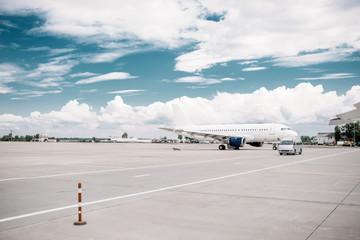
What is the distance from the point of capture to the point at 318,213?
8.59 m

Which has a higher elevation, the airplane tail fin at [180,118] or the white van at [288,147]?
the airplane tail fin at [180,118]

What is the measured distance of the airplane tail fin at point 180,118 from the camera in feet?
231

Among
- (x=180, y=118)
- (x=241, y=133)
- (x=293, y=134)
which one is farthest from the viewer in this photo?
(x=180, y=118)

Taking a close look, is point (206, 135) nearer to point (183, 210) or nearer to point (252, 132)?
point (252, 132)

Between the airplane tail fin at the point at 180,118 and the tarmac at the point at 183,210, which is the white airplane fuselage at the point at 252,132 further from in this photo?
the tarmac at the point at 183,210

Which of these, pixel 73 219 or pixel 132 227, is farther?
pixel 73 219

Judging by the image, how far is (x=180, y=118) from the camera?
7094 centimetres

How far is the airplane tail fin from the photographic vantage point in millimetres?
70375

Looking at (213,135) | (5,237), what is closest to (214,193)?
(5,237)

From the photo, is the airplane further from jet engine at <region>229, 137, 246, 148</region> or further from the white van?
the white van

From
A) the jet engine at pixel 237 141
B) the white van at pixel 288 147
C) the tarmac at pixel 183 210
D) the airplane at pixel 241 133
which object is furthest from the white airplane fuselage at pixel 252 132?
the tarmac at pixel 183 210

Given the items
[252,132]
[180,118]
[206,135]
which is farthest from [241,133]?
[180,118]

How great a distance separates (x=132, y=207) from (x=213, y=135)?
48.0m

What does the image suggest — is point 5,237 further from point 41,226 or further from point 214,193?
point 214,193
